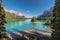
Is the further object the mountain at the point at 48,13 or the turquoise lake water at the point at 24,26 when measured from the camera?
the turquoise lake water at the point at 24,26

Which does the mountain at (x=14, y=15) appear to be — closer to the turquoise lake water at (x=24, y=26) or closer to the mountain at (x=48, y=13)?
the turquoise lake water at (x=24, y=26)

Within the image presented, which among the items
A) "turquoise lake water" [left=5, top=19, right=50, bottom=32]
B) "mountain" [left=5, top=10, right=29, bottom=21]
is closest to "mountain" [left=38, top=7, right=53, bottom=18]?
"turquoise lake water" [left=5, top=19, right=50, bottom=32]

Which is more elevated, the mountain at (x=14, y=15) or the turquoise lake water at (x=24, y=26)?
the mountain at (x=14, y=15)

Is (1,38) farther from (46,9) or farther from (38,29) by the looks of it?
(46,9)

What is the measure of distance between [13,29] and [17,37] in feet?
2.28

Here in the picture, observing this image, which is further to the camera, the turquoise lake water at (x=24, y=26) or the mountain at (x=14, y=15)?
the turquoise lake water at (x=24, y=26)

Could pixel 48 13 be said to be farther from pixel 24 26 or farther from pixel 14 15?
pixel 14 15

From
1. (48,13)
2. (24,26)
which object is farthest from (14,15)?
(48,13)

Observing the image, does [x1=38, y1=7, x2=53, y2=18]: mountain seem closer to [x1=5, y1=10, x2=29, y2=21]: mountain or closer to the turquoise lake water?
the turquoise lake water

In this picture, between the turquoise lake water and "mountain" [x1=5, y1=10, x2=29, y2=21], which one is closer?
"mountain" [x1=5, y1=10, x2=29, y2=21]

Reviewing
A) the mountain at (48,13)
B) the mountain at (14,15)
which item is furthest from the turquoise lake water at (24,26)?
the mountain at (48,13)

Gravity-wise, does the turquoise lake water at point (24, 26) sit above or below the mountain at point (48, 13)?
below

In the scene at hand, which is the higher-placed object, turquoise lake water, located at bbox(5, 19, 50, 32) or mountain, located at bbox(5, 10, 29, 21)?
mountain, located at bbox(5, 10, 29, 21)

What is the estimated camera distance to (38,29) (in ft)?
38.4
